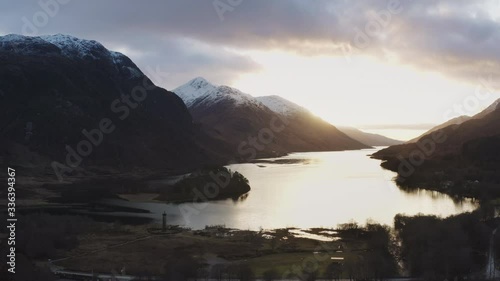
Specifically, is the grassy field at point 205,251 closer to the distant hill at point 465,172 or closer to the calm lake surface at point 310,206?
the calm lake surface at point 310,206

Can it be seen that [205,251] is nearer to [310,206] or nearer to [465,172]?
[310,206]

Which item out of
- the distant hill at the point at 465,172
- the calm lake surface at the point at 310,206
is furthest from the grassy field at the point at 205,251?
the distant hill at the point at 465,172

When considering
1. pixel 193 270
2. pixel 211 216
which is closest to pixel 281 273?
pixel 193 270

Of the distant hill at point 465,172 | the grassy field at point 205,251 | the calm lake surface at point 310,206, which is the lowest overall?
the grassy field at point 205,251

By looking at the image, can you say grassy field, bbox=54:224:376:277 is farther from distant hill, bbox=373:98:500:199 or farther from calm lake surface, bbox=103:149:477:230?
distant hill, bbox=373:98:500:199

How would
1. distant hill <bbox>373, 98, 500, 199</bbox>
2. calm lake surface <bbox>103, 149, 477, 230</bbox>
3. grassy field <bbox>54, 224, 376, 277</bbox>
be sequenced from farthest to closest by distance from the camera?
1. distant hill <bbox>373, 98, 500, 199</bbox>
2. calm lake surface <bbox>103, 149, 477, 230</bbox>
3. grassy field <bbox>54, 224, 376, 277</bbox>

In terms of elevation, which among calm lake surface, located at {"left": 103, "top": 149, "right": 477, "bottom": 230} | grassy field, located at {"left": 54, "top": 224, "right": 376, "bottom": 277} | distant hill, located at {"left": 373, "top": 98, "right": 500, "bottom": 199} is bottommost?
grassy field, located at {"left": 54, "top": 224, "right": 376, "bottom": 277}

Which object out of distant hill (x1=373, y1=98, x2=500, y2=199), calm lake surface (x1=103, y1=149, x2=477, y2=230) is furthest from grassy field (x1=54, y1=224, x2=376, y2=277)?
distant hill (x1=373, y1=98, x2=500, y2=199)

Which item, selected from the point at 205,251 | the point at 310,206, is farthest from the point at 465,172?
the point at 205,251

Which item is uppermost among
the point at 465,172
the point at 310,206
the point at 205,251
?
the point at 465,172

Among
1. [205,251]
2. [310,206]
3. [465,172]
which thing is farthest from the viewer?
[465,172]

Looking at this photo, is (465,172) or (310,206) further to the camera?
(465,172)
